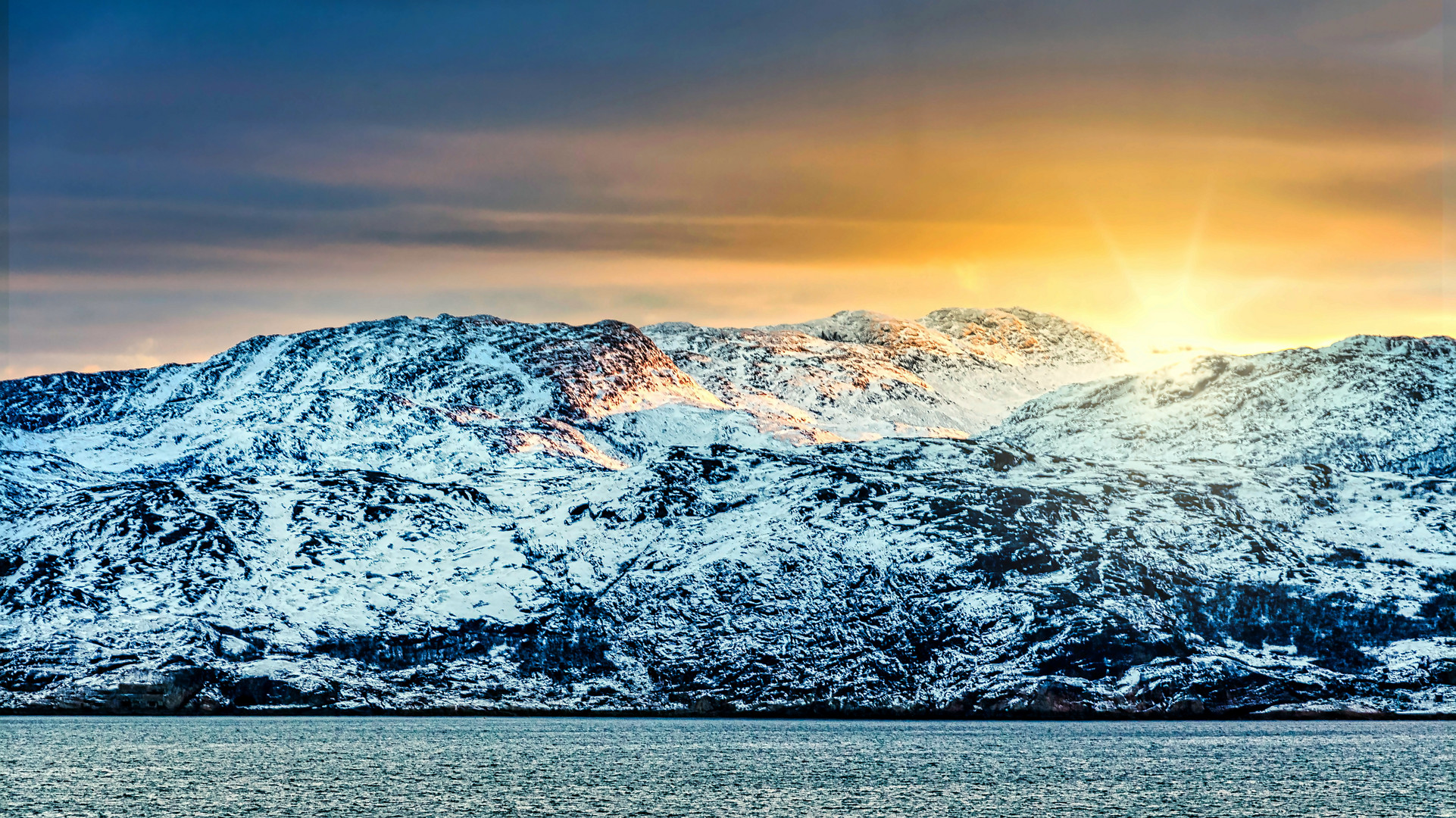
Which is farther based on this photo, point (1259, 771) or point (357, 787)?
point (1259, 771)

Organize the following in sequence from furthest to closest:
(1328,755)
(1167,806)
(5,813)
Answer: (1328,755) < (1167,806) < (5,813)

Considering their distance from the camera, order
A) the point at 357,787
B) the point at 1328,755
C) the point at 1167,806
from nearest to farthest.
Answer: the point at 1167,806 < the point at 357,787 < the point at 1328,755

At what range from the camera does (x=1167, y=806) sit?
13650 centimetres

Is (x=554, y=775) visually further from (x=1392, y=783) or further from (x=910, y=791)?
(x=1392, y=783)

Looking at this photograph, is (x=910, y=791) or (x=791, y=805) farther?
(x=910, y=791)

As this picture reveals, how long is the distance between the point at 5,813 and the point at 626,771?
6474 cm

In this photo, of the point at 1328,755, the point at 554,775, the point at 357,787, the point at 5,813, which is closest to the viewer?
the point at 5,813

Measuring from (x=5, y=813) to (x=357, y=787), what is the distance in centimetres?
3322

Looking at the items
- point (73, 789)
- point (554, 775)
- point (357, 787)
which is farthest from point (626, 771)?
point (73, 789)

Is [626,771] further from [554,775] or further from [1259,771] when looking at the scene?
[1259,771]

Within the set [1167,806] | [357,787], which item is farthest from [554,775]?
[1167,806]

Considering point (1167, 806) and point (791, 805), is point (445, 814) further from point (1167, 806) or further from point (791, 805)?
point (1167, 806)

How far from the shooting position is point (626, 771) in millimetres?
172000

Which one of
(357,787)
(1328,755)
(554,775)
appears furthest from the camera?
(1328,755)
